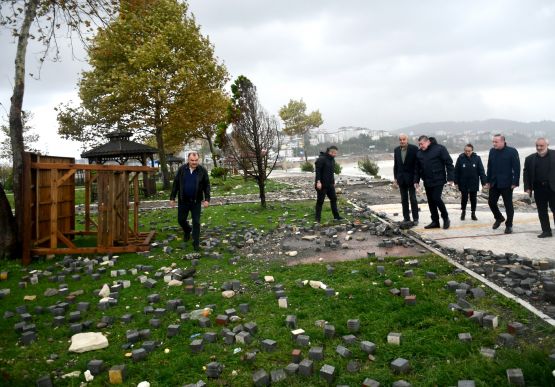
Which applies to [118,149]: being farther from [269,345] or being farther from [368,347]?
[368,347]

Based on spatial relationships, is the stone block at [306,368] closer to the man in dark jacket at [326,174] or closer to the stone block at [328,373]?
the stone block at [328,373]

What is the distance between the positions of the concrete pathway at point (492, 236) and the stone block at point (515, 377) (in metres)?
4.06

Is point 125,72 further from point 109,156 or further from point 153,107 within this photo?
point 109,156

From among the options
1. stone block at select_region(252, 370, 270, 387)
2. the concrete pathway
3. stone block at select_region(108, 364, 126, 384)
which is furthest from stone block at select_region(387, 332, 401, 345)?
the concrete pathway

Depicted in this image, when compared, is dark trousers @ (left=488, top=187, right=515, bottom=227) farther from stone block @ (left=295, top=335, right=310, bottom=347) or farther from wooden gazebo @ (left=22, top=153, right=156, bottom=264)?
wooden gazebo @ (left=22, top=153, right=156, bottom=264)

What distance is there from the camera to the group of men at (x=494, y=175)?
26.7 feet

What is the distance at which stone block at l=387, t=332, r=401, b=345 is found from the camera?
4039 millimetres

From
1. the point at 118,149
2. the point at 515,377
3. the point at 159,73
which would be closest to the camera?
the point at 515,377

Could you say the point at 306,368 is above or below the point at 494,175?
below

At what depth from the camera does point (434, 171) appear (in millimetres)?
9398

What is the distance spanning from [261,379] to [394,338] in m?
1.46

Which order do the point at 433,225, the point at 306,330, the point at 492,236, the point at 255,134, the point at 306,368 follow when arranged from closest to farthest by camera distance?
the point at 306,368, the point at 306,330, the point at 492,236, the point at 433,225, the point at 255,134

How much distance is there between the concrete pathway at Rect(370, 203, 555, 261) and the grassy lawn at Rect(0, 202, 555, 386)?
1.57 metres

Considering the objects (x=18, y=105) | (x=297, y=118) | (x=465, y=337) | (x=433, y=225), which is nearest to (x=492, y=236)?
(x=433, y=225)
